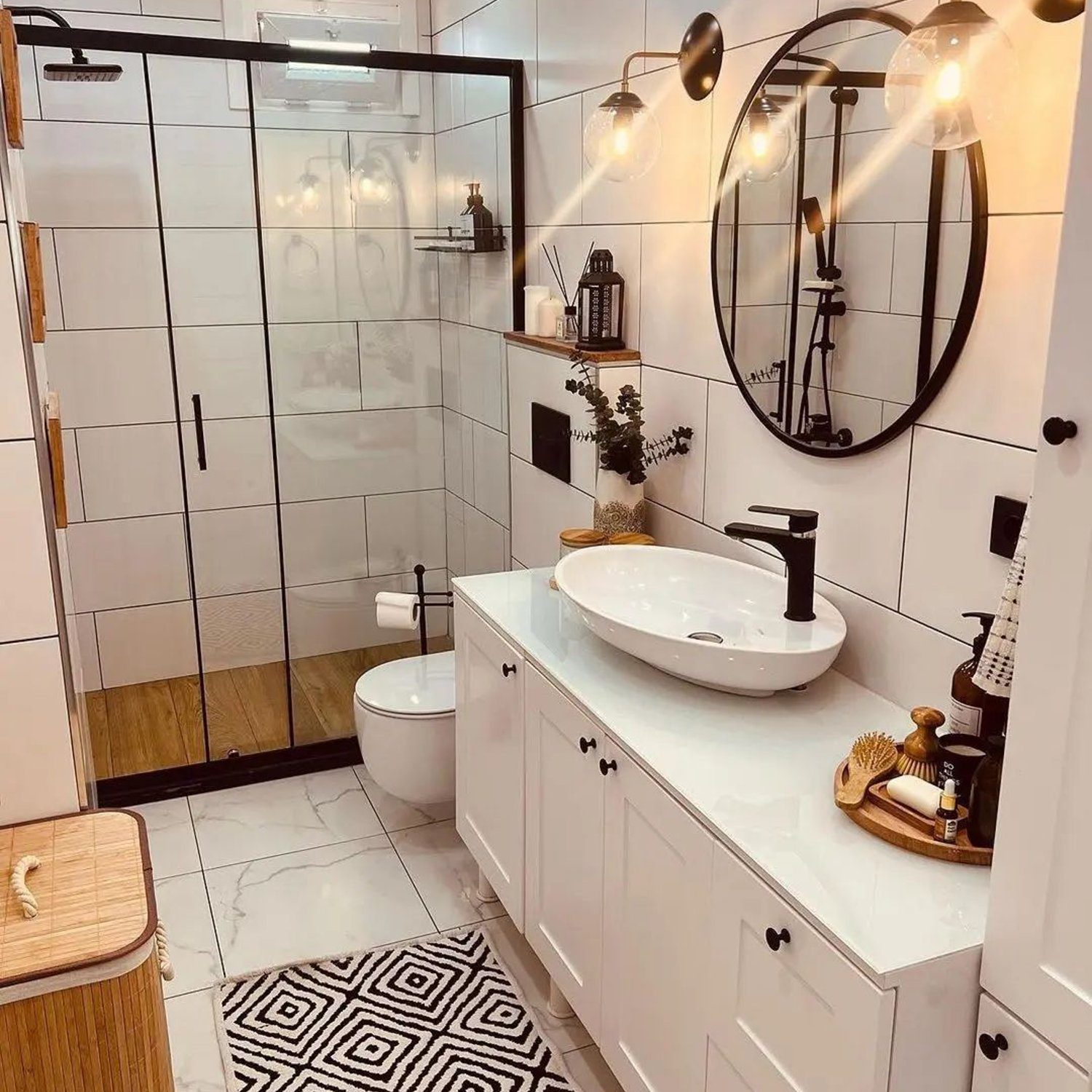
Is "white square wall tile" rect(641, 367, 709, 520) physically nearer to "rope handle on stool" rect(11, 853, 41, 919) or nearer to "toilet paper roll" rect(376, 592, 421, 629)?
"toilet paper roll" rect(376, 592, 421, 629)

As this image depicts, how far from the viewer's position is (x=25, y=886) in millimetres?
1433

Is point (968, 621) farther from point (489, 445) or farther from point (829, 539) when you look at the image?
point (489, 445)

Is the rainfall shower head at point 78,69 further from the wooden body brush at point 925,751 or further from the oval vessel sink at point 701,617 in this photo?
the wooden body brush at point 925,751

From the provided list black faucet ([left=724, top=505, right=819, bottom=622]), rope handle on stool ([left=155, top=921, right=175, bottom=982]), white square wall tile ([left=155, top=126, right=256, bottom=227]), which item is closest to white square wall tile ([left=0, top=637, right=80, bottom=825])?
rope handle on stool ([left=155, top=921, right=175, bottom=982])

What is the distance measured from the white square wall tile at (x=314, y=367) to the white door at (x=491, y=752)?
100 centimetres

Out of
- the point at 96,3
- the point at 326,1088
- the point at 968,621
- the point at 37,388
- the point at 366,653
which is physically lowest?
the point at 326,1088

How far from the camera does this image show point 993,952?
3.98 feet

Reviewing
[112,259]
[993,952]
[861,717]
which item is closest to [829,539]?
[861,717]

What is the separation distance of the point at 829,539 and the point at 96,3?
112 inches

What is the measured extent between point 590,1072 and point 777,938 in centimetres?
96

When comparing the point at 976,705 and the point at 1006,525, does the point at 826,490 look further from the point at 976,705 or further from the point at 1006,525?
the point at 976,705

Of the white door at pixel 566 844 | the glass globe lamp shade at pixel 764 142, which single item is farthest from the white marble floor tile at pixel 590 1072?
the glass globe lamp shade at pixel 764 142

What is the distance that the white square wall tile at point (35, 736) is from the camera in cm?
151

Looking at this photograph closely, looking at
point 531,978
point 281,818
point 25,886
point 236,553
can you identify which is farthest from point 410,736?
point 25,886
